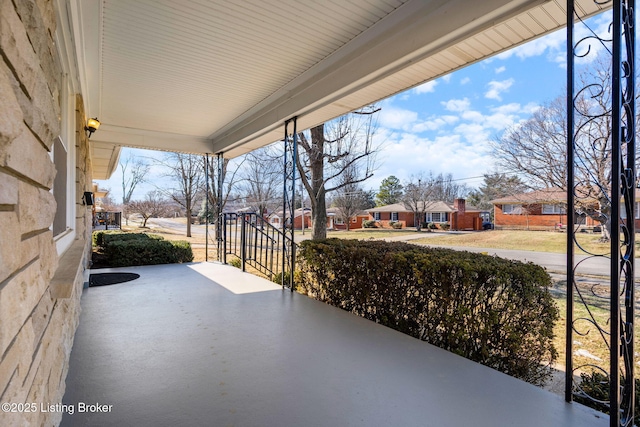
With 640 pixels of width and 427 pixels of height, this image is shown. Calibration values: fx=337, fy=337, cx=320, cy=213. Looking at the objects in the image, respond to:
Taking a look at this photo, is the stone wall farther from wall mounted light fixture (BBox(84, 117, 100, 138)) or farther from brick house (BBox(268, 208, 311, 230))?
brick house (BBox(268, 208, 311, 230))

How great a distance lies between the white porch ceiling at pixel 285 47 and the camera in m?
2.33

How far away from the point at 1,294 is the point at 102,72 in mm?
3865

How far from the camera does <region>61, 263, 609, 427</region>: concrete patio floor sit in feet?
6.07

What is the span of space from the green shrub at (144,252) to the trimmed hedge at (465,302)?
4722mm

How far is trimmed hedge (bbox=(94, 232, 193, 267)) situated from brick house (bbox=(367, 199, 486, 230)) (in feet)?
69.3

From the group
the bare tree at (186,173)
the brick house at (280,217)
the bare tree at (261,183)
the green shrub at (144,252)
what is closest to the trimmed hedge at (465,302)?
the green shrub at (144,252)

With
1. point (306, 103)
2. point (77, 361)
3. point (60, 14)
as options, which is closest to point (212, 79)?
point (306, 103)

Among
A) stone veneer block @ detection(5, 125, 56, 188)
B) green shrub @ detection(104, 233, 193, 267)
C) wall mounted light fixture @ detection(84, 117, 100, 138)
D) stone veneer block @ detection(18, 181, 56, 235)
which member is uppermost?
wall mounted light fixture @ detection(84, 117, 100, 138)

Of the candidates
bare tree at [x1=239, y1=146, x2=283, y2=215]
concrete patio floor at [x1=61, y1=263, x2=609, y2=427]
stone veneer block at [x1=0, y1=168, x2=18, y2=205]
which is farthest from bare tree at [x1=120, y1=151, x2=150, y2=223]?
stone veneer block at [x1=0, y1=168, x2=18, y2=205]

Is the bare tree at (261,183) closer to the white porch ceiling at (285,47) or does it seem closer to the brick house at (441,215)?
the white porch ceiling at (285,47)

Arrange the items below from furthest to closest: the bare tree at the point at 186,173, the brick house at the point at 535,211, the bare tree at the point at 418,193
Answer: the bare tree at the point at 418,193 → the bare tree at the point at 186,173 → the brick house at the point at 535,211

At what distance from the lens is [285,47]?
3.07m

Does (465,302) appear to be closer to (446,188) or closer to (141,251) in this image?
(141,251)

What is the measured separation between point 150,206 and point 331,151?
1756 centimetres
